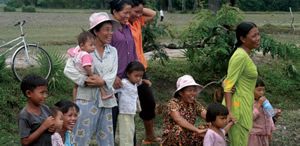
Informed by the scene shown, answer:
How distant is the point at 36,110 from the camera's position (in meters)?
3.44

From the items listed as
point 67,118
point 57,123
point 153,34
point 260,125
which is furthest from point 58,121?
point 153,34

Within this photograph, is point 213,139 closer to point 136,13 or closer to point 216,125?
point 216,125

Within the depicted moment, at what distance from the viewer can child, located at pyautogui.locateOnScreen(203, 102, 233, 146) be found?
409cm

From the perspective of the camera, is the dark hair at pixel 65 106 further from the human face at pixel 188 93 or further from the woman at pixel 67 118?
the human face at pixel 188 93

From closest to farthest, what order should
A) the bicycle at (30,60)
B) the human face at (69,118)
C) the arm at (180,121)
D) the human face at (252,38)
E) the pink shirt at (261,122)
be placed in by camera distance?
the human face at (69,118) < the human face at (252,38) < the arm at (180,121) < the pink shirt at (261,122) < the bicycle at (30,60)

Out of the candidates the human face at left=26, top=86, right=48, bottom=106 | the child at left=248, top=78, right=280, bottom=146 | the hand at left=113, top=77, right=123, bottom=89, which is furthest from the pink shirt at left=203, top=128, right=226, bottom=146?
the human face at left=26, top=86, right=48, bottom=106

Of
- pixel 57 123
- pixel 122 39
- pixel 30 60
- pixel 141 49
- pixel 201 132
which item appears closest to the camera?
pixel 57 123

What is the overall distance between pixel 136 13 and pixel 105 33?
801 mm

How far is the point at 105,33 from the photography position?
167 inches

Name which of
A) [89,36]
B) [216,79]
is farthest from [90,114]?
[216,79]

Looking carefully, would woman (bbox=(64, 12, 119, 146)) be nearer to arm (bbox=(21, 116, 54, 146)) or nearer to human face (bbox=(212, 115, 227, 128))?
arm (bbox=(21, 116, 54, 146))

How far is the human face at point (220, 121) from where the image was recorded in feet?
13.5

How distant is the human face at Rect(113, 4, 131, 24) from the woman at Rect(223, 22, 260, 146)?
1.24m

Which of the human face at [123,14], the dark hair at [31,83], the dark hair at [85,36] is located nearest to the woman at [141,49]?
the human face at [123,14]
